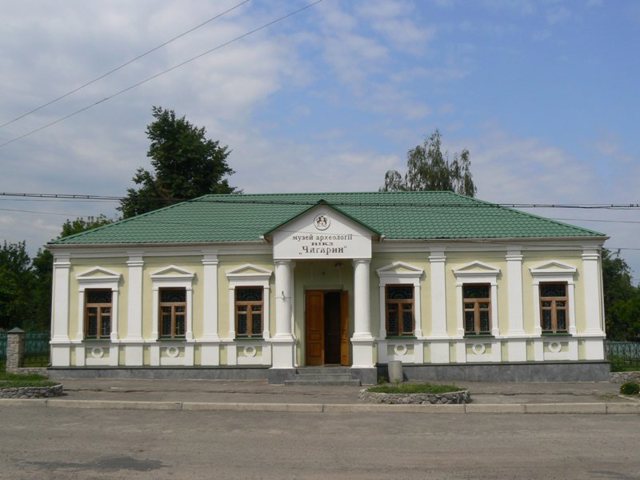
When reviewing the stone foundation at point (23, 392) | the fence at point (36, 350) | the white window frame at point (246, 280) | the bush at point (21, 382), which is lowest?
the stone foundation at point (23, 392)

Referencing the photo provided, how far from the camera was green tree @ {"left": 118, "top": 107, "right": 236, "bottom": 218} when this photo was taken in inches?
1642

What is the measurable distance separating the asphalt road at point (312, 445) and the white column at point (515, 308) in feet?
22.2

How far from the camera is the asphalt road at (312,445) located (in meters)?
9.67

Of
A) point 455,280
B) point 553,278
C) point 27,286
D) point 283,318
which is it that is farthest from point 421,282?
point 27,286

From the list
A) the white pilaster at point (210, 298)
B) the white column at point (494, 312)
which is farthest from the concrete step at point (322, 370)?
the white column at point (494, 312)

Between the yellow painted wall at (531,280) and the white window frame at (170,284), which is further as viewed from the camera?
the white window frame at (170,284)

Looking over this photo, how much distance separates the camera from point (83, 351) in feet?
74.9

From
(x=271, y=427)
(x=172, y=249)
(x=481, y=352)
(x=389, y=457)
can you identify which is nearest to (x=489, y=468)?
(x=389, y=457)

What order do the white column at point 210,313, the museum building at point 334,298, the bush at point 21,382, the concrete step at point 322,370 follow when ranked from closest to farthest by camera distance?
the bush at point 21,382
the concrete step at point 322,370
the museum building at point 334,298
the white column at point 210,313

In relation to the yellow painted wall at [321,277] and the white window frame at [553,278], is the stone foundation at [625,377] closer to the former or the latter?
the white window frame at [553,278]

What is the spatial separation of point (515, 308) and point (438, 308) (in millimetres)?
2413

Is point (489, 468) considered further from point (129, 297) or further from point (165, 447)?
point (129, 297)

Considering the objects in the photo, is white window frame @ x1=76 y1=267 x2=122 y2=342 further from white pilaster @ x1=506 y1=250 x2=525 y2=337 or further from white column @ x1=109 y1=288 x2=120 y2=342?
white pilaster @ x1=506 y1=250 x2=525 y2=337

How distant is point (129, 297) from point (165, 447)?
12147mm
